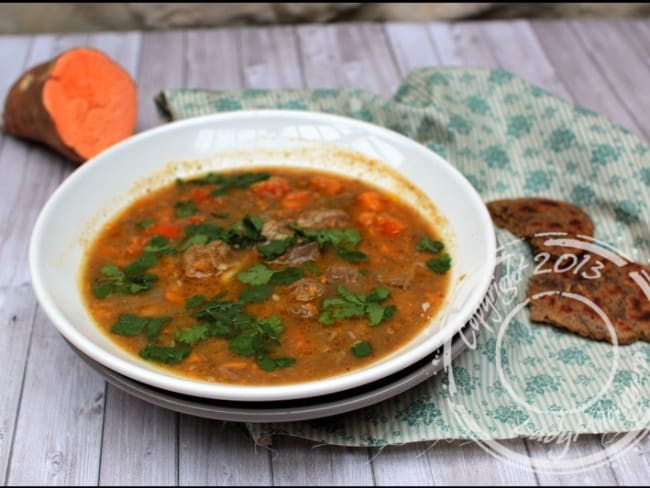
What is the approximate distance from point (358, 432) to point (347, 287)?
0.62m

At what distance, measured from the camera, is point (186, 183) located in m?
4.58

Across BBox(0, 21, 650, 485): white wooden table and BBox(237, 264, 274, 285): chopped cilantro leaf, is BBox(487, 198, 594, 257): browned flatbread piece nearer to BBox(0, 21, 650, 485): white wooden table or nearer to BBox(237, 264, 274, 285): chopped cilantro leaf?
BBox(0, 21, 650, 485): white wooden table

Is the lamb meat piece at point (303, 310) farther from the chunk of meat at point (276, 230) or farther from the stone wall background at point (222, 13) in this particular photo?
the stone wall background at point (222, 13)

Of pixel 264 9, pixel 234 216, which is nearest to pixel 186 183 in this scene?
pixel 234 216

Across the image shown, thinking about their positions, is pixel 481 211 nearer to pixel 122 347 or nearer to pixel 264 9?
pixel 122 347

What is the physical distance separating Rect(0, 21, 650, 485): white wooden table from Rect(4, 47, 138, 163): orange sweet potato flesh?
0.73 feet

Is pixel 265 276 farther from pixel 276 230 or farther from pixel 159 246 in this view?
pixel 159 246

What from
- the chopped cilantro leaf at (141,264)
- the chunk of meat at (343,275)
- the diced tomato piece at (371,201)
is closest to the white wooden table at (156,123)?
the chopped cilantro leaf at (141,264)

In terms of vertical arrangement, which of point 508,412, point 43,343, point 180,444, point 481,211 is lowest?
point 43,343

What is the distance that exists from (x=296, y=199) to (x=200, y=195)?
1.57 ft

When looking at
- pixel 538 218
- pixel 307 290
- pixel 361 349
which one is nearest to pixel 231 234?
pixel 307 290

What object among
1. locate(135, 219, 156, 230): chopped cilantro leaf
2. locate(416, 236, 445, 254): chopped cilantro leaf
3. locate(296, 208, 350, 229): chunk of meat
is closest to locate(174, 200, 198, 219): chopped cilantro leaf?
locate(135, 219, 156, 230): chopped cilantro leaf

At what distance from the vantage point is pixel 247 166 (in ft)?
15.5

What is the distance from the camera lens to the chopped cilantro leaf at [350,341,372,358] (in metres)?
3.37
